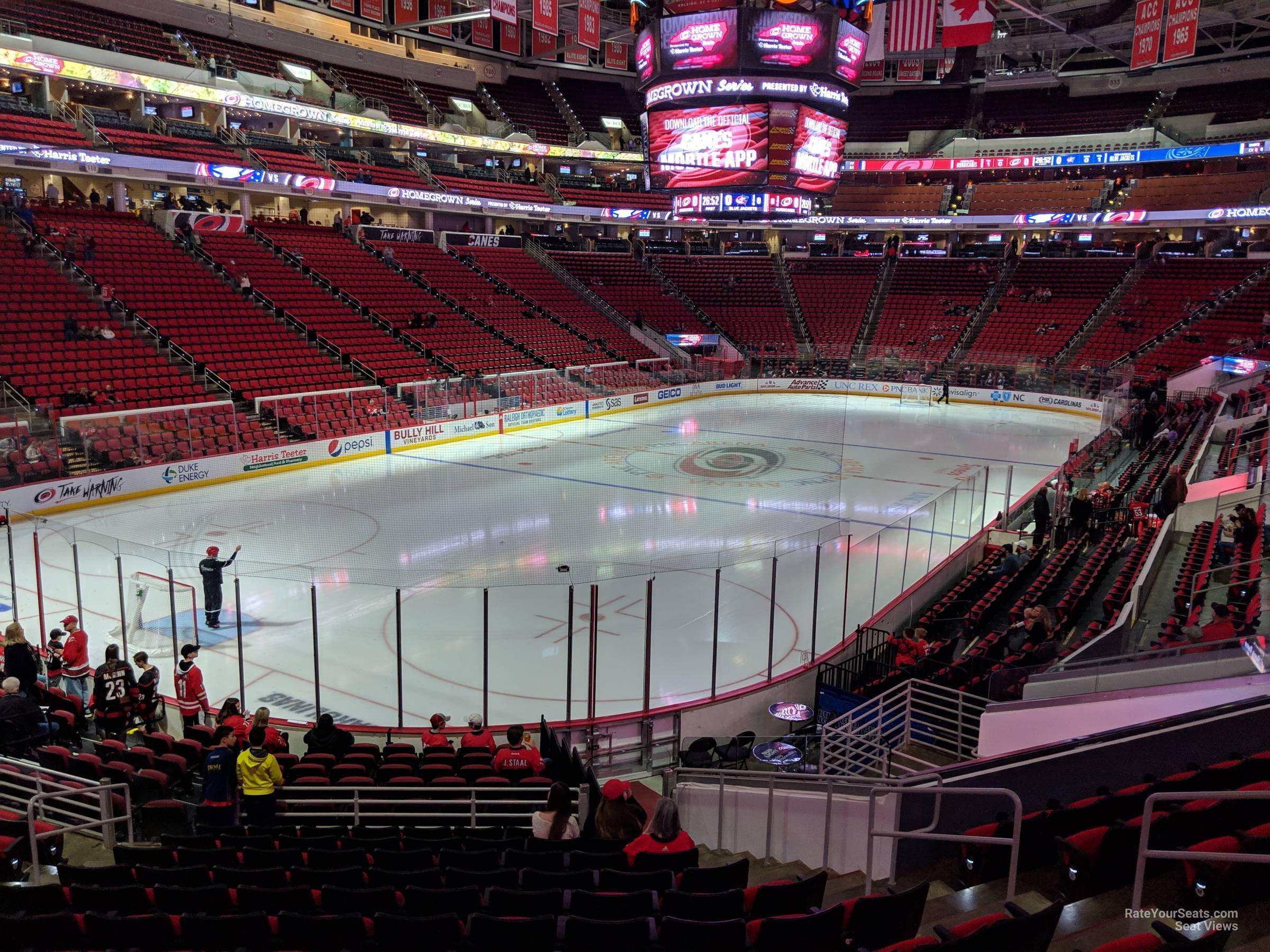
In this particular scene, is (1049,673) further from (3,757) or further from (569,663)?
(3,757)

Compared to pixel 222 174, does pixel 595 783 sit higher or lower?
lower

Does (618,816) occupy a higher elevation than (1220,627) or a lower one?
lower

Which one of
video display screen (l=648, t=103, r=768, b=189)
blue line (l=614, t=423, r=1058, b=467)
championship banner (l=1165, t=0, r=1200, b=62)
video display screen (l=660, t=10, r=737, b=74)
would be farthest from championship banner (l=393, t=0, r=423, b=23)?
championship banner (l=1165, t=0, r=1200, b=62)

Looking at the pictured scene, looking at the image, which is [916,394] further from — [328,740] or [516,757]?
[328,740]

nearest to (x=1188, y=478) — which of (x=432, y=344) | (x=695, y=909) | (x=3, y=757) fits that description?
(x=695, y=909)

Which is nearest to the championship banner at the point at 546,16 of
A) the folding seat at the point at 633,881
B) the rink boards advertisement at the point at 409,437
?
the rink boards advertisement at the point at 409,437

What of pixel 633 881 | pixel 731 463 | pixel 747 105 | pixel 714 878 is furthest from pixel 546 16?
pixel 714 878

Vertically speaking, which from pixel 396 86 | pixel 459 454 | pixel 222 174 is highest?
pixel 396 86

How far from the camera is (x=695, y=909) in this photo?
151 inches

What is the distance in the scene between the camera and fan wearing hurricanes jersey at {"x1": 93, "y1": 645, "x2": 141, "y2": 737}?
25.5 ft

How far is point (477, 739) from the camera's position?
745cm

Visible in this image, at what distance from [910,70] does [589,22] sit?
21.9 metres

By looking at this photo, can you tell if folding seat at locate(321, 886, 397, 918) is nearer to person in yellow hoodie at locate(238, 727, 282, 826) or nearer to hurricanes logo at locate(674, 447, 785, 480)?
person in yellow hoodie at locate(238, 727, 282, 826)

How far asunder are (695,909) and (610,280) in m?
39.0
